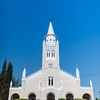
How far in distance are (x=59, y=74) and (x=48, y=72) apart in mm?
2957

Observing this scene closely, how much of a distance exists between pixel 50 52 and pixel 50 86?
31.9 ft

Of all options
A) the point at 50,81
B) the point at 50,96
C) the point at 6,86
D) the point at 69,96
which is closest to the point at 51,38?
the point at 50,81

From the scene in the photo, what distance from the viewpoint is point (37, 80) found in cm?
3184

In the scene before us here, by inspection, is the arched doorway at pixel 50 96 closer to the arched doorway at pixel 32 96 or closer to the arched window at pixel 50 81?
the arched window at pixel 50 81

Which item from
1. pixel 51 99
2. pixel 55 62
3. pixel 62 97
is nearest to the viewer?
pixel 62 97

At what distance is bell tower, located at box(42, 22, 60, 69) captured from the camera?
3425 cm

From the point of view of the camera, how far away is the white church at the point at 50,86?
3056cm

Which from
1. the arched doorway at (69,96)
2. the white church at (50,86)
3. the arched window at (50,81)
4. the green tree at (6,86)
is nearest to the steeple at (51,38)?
the white church at (50,86)

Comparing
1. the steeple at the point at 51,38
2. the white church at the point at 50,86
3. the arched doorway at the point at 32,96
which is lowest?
the arched doorway at the point at 32,96

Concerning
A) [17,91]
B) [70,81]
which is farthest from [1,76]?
[70,81]

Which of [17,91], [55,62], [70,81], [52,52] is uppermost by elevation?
[52,52]

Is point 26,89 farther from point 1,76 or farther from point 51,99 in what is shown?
point 1,76

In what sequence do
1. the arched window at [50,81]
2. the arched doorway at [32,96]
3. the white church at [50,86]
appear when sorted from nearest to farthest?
the white church at [50,86] → the arched window at [50,81] → the arched doorway at [32,96]

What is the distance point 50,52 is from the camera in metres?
35.9
